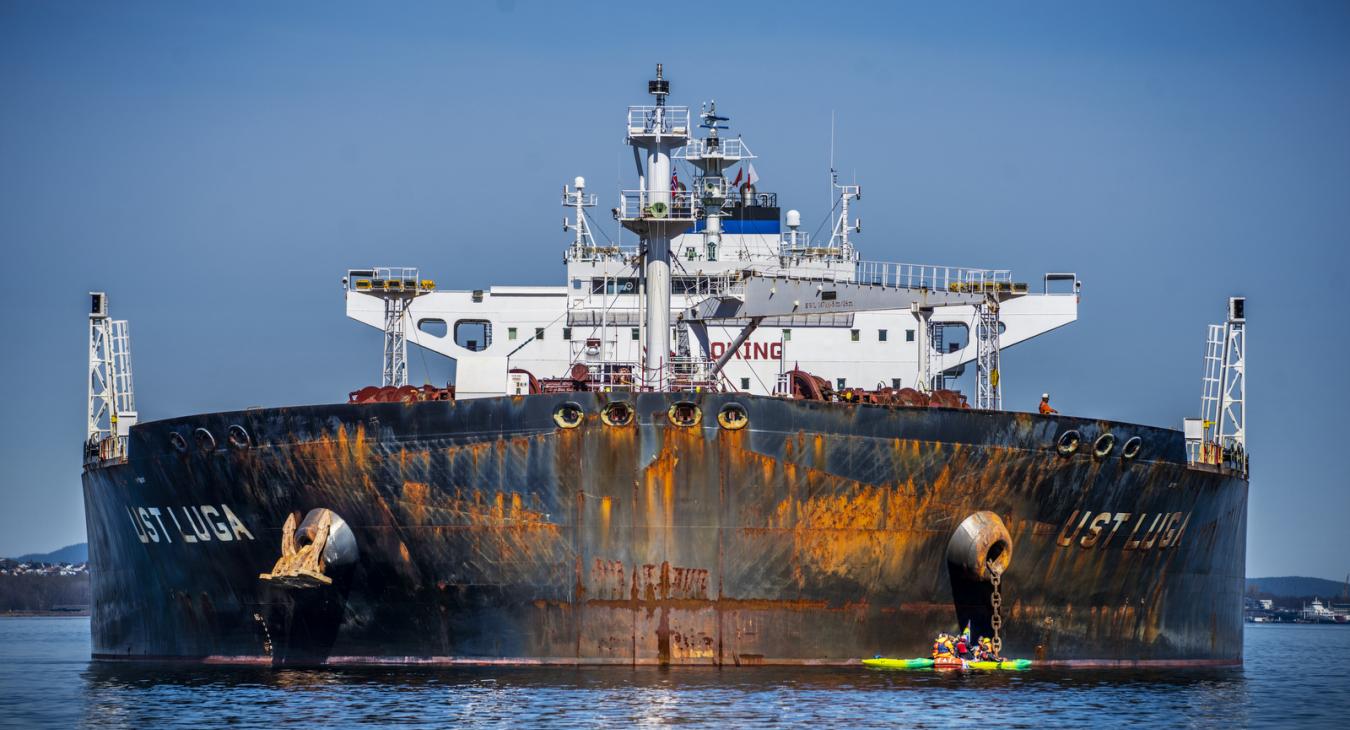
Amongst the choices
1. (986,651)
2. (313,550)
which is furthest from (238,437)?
(986,651)

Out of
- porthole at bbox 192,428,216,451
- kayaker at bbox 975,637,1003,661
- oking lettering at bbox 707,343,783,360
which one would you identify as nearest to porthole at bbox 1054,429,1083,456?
kayaker at bbox 975,637,1003,661

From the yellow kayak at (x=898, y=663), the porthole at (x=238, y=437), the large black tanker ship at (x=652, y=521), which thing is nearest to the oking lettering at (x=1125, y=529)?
the large black tanker ship at (x=652, y=521)

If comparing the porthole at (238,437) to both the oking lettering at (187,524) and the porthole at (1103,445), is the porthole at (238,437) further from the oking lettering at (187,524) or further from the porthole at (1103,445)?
the porthole at (1103,445)

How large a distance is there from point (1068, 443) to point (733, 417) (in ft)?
23.4

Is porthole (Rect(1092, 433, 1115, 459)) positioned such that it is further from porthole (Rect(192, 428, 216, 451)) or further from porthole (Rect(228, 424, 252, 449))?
porthole (Rect(192, 428, 216, 451))

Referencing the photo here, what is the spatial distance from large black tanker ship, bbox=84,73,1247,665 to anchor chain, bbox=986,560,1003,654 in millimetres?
85

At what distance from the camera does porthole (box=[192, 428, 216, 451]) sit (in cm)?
3812

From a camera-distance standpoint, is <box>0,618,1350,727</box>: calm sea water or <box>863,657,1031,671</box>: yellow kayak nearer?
<box>0,618,1350,727</box>: calm sea water

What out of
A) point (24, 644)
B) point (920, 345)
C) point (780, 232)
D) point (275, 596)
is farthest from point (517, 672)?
point (24, 644)

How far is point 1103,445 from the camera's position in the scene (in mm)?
38594

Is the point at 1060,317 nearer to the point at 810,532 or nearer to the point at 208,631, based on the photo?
the point at 810,532

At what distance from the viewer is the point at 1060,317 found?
53.2 meters

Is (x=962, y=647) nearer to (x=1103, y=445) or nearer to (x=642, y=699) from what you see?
(x=1103, y=445)

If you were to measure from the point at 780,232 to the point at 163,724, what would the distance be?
94.1ft
